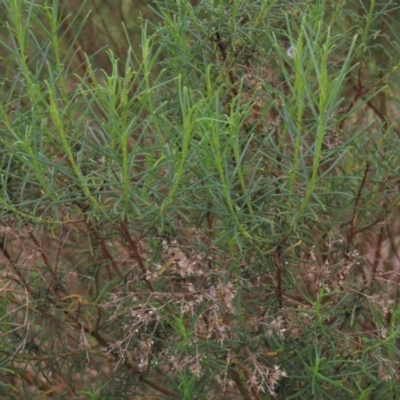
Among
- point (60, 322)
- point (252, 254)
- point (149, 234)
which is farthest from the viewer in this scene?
point (60, 322)

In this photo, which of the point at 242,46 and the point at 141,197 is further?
the point at 242,46

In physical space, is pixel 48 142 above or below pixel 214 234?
above

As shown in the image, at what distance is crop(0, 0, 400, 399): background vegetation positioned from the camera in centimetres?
140

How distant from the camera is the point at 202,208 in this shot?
1.46m

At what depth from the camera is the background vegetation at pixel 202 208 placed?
4.59ft

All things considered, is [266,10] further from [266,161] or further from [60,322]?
[60,322]

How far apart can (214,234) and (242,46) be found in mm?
454

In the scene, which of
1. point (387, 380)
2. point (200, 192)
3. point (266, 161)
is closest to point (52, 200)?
point (200, 192)

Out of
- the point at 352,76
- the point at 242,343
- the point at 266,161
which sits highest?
the point at 266,161

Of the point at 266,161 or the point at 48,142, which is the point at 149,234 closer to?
the point at 48,142

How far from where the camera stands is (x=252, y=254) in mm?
1688

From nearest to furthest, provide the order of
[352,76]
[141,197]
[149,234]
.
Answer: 1. [141,197]
2. [149,234]
3. [352,76]

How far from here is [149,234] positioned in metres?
1.57

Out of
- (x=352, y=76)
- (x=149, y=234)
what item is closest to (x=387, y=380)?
(x=149, y=234)
